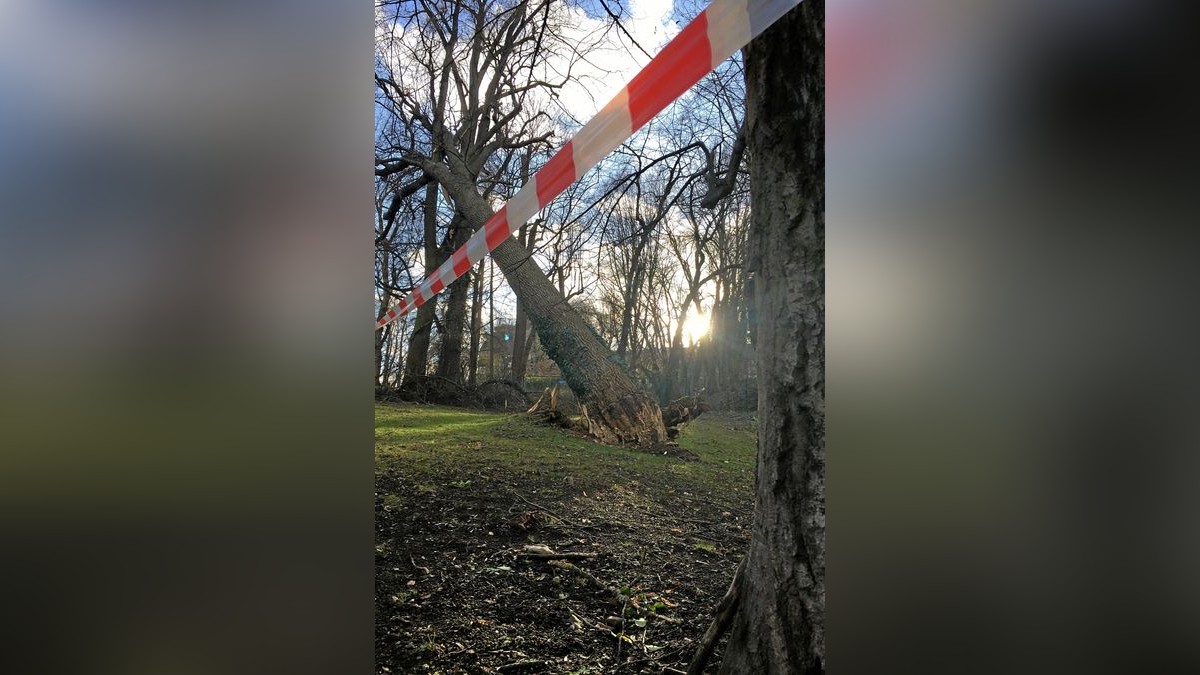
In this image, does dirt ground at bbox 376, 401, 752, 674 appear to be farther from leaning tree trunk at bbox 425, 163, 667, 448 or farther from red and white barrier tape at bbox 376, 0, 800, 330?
leaning tree trunk at bbox 425, 163, 667, 448

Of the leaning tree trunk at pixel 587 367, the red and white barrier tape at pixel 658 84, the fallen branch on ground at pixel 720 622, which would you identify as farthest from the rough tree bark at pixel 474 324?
the fallen branch on ground at pixel 720 622

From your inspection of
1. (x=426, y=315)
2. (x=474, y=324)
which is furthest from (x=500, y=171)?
(x=474, y=324)

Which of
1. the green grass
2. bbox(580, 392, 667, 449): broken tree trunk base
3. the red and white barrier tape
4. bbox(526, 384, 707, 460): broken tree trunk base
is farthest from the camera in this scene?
bbox(580, 392, 667, 449): broken tree trunk base

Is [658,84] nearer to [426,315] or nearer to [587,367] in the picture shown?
[587,367]

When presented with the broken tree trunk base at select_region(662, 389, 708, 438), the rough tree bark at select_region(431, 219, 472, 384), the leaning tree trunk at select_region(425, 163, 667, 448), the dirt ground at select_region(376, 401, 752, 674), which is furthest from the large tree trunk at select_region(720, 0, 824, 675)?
the rough tree bark at select_region(431, 219, 472, 384)

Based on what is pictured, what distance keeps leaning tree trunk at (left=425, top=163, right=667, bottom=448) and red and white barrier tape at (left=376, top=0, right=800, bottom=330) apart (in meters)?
3.13

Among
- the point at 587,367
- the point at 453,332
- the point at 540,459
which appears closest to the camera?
the point at 540,459

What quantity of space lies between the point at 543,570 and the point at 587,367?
3.64m

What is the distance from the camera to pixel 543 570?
2.28 metres

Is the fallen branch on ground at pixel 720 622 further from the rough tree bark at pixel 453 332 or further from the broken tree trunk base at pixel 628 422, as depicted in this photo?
the rough tree bark at pixel 453 332

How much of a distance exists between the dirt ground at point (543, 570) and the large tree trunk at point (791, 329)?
2.00ft

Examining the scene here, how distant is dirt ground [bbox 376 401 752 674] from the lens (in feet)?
5.70
